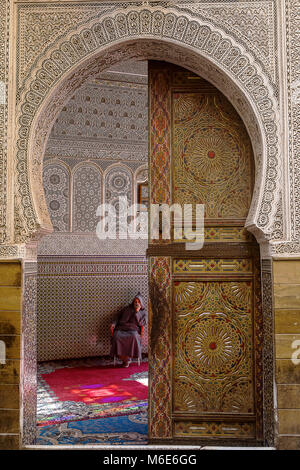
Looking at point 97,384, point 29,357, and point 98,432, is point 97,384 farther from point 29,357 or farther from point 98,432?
point 29,357

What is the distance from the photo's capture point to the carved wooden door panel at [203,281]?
3.23 m

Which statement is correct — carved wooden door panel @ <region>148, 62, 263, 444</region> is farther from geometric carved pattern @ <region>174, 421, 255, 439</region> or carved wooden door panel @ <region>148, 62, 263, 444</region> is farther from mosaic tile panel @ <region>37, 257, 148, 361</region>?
mosaic tile panel @ <region>37, 257, 148, 361</region>

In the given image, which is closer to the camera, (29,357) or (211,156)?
(29,357)

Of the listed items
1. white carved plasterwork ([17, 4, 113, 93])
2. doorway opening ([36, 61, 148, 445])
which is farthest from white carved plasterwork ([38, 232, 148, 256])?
white carved plasterwork ([17, 4, 113, 93])

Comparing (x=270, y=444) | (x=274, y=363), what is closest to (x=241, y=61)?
(x=274, y=363)

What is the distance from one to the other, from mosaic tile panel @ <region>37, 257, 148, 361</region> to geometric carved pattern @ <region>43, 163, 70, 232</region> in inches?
22.7

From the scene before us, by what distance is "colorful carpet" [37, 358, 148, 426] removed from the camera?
13.1 ft

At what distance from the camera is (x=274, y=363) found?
2.85 meters

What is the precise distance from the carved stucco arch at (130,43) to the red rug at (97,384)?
2322 millimetres

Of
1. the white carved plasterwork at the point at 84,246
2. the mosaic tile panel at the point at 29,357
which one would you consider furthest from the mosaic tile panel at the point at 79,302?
the mosaic tile panel at the point at 29,357

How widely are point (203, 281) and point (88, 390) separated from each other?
2265mm

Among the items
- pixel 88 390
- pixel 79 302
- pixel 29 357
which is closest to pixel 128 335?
pixel 79 302

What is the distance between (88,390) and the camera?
4.71m

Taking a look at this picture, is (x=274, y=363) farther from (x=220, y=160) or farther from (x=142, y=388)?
(x=142, y=388)
